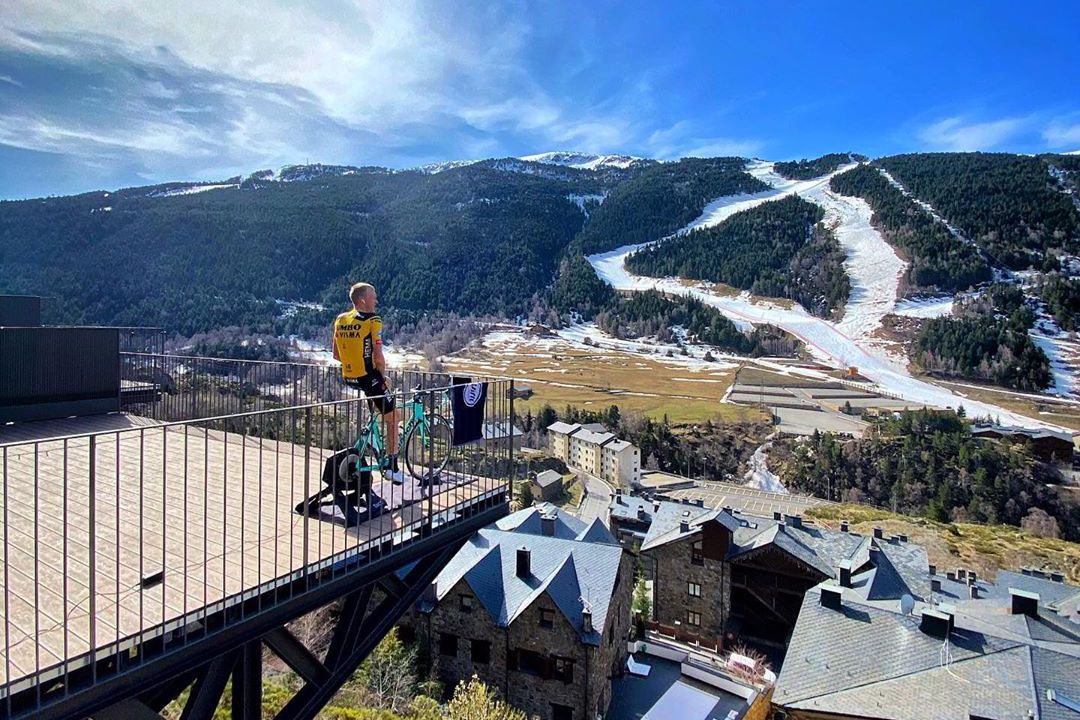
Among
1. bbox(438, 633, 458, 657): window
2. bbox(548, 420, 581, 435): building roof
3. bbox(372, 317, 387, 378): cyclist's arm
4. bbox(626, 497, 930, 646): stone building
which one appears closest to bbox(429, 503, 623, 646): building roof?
bbox(438, 633, 458, 657): window

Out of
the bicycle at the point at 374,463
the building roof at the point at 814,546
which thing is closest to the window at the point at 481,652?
the building roof at the point at 814,546

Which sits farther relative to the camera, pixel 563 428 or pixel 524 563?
pixel 563 428

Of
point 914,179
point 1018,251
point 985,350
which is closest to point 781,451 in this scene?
point 985,350

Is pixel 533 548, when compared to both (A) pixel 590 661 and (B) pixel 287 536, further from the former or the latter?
(B) pixel 287 536

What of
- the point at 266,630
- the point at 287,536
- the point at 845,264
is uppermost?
the point at 845,264

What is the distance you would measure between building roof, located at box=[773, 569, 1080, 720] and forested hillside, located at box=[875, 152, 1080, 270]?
16899 centimetres

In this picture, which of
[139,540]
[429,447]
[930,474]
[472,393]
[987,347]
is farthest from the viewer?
[987,347]

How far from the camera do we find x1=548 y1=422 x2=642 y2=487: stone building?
51.6m

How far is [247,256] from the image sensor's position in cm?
14525

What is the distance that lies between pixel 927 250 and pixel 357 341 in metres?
178

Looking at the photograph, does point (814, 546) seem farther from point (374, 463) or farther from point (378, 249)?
point (378, 249)

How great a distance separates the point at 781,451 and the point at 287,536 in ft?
211

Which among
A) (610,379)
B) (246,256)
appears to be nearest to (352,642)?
(610,379)

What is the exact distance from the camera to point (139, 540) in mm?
4117
